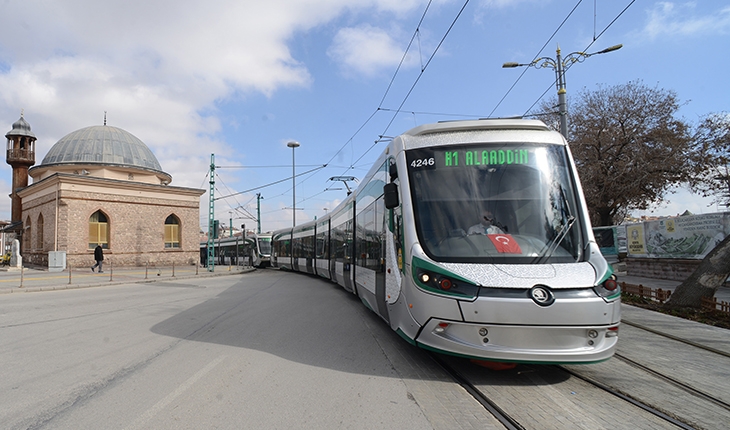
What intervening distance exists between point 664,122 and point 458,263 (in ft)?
83.5

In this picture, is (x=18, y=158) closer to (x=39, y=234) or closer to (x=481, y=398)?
(x=39, y=234)

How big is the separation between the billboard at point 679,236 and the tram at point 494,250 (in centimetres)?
1408

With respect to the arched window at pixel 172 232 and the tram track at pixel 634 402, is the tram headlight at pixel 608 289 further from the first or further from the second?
→ the arched window at pixel 172 232

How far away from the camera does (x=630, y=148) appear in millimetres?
25078

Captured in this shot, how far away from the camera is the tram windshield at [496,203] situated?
516 cm

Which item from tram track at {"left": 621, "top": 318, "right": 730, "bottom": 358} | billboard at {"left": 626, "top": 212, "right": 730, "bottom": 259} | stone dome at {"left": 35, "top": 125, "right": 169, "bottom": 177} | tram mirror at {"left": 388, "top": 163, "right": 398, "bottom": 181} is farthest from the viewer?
stone dome at {"left": 35, "top": 125, "right": 169, "bottom": 177}

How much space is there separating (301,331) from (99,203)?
30.0 metres

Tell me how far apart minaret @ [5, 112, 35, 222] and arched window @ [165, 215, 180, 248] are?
13.5 metres

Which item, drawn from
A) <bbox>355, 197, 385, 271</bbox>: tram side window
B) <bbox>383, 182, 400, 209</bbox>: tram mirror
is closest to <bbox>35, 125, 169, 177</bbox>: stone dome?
<bbox>355, 197, 385, 271</bbox>: tram side window

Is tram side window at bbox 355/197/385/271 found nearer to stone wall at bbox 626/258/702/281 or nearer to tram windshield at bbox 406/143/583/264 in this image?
tram windshield at bbox 406/143/583/264

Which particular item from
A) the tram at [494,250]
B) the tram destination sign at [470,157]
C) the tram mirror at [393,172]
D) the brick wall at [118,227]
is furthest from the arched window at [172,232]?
the tram destination sign at [470,157]

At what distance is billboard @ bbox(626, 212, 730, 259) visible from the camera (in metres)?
16.0

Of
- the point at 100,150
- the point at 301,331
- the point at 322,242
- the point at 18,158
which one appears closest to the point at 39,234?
the point at 100,150

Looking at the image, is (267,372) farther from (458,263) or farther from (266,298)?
(266,298)
